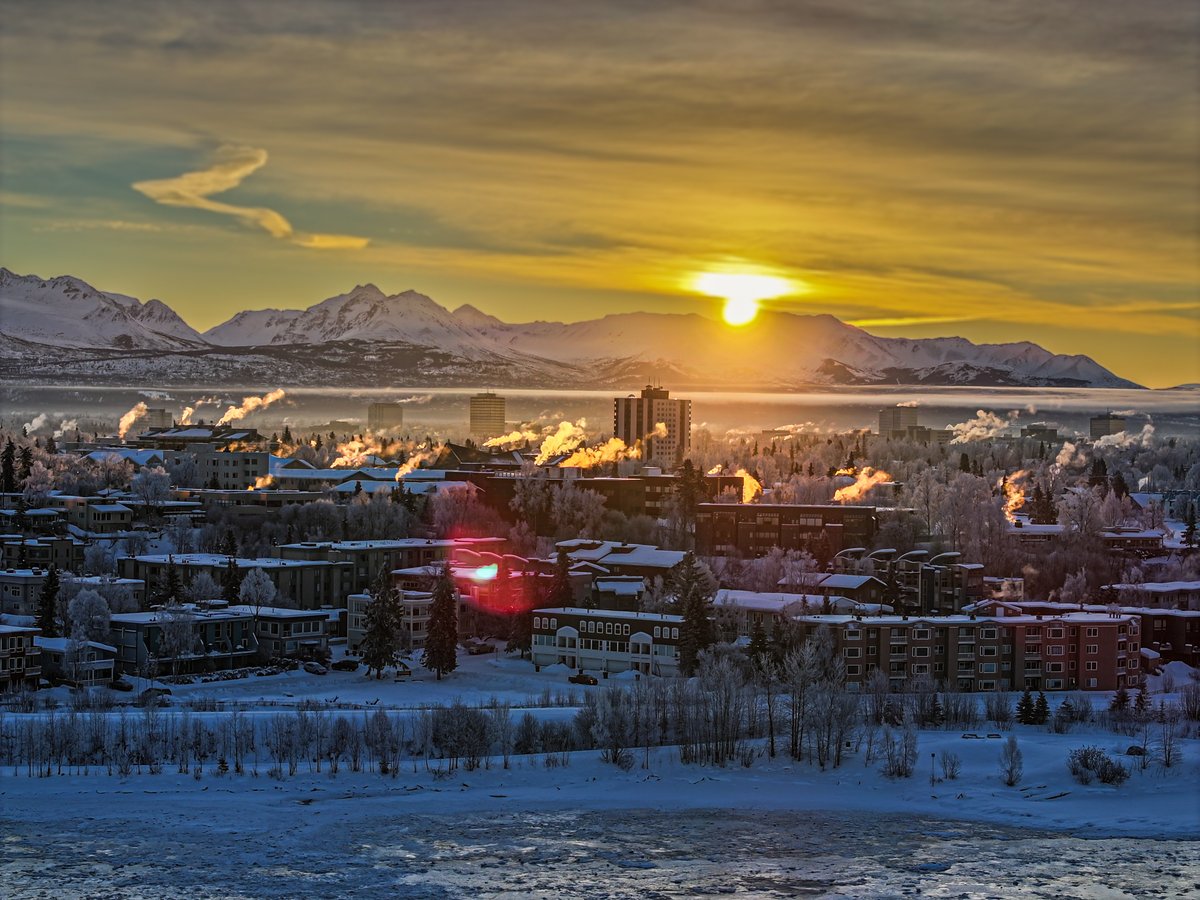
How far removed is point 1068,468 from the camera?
3607 inches

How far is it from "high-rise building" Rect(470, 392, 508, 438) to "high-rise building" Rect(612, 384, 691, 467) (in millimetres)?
31915

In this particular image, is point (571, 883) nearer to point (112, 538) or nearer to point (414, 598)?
point (414, 598)

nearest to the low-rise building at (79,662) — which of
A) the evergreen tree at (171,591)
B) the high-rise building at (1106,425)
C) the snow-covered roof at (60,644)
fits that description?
the snow-covered roof at (60,644)

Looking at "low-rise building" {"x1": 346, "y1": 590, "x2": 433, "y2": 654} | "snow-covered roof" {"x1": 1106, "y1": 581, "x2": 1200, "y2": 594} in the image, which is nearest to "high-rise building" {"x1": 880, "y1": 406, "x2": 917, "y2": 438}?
"snow-covered roof" {"x1": 1106, "y1": 581, "x2": 1200, "y2": 594}

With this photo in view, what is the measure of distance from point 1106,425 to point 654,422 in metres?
42.5

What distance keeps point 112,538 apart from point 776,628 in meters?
24.5

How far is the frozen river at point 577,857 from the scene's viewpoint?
63.5ft

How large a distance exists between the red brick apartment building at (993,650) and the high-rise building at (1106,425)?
93027 millimetres

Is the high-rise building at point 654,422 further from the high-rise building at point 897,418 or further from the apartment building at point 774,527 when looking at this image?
the apartment building at point 774,527

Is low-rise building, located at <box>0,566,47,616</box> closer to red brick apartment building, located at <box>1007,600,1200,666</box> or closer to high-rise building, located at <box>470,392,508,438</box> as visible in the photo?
red brick apartment building, located at <box>1007,600,1200,666</box>

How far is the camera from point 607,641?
119 ft

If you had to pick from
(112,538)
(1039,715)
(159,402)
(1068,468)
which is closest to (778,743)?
(1039,715)

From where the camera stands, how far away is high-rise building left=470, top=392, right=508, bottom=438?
13541 centimetres

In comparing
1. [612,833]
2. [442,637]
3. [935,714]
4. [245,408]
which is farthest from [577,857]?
[245,408]
